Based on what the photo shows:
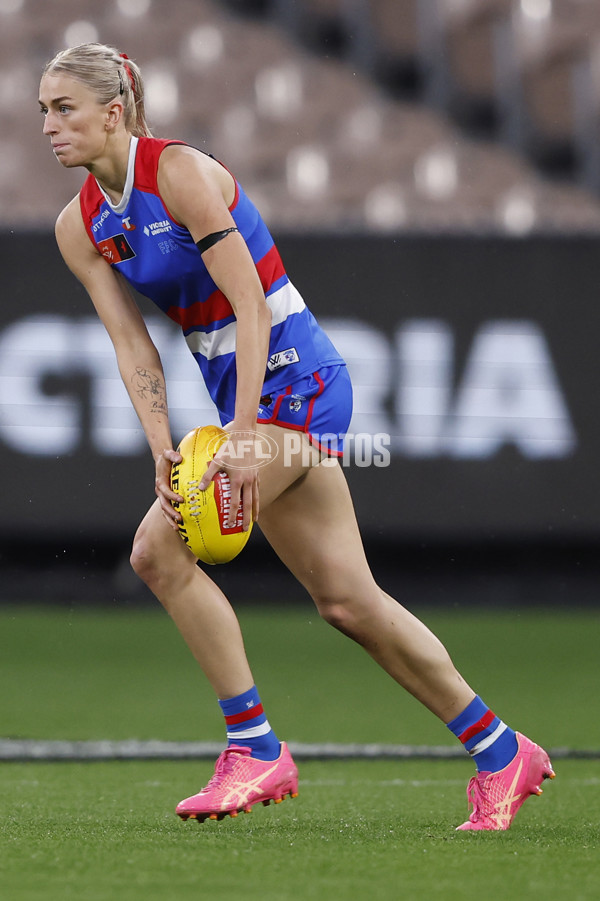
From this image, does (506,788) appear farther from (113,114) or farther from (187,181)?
(113,114)

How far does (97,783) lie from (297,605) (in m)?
4.52

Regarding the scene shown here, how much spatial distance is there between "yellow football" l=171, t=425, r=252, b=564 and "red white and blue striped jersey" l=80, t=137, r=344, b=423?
0.82 feet

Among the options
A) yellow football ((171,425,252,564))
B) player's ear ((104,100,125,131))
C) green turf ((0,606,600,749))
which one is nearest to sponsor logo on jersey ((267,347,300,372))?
yellow football ((171,425,252,564))

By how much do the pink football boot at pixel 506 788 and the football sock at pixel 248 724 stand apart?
527 millimetres

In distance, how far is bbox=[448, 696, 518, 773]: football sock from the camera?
11.8 feet

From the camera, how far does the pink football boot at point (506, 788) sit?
350 cm

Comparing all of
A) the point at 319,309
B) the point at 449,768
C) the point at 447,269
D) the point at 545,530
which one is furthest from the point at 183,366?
the point at 449,768

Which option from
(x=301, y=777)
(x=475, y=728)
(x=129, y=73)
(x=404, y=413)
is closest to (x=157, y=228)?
(x=129, y=73)

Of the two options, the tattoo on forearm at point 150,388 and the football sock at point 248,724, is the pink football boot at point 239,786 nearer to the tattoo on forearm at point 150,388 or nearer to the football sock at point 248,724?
the football sock at point 248,724

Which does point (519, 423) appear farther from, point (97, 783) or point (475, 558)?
point (97, 783)

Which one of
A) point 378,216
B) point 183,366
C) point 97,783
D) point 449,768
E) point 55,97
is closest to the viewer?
point 55,97

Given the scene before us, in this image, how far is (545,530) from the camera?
8.26 meters

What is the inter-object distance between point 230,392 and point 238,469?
1.09 ft

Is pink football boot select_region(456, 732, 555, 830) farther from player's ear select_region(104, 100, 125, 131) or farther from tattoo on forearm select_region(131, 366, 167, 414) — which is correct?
player's ear select_region(104, 100, 125, 131)
